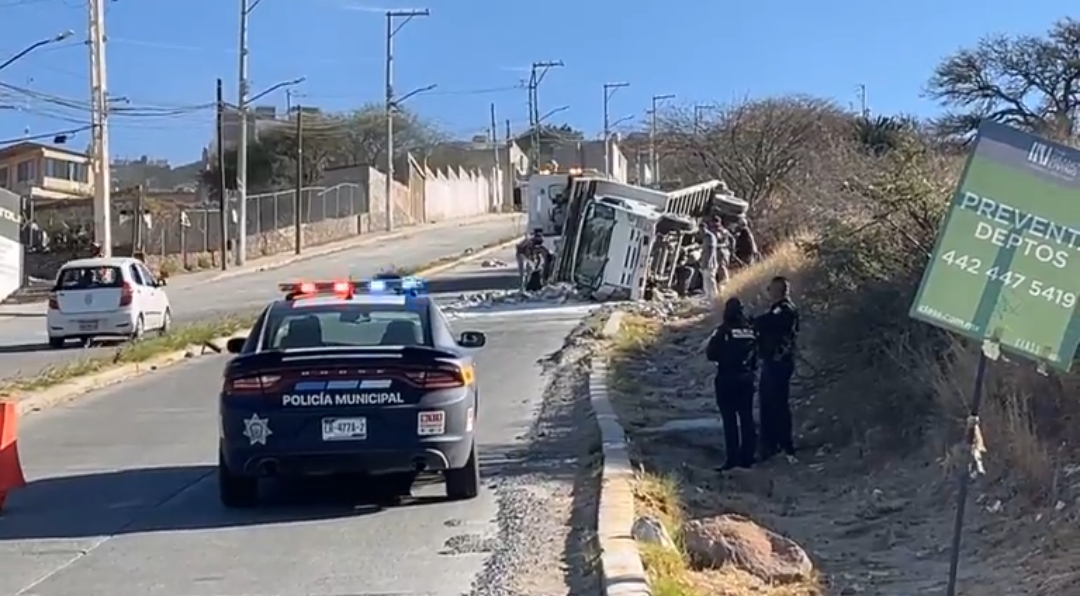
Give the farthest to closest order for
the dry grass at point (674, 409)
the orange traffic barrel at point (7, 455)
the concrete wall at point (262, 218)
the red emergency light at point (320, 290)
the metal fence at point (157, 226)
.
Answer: the concrete wall at point (262, 218), the metal fence at point (157, 226), the red emergency light at point (320, 290), the orange traffic barrel at point (7, 455), the dry grass at point (674, 409)

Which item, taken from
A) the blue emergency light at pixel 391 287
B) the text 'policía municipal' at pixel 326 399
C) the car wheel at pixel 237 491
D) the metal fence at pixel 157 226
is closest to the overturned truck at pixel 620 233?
the blue emergency light at pixel 391 287

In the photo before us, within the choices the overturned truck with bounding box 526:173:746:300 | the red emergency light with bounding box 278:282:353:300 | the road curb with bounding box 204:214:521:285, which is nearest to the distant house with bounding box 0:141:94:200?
the road curb with bounding box 204:214:521:285

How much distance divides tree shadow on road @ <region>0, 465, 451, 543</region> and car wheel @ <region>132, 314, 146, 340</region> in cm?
1730

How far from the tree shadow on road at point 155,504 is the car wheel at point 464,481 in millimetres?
208

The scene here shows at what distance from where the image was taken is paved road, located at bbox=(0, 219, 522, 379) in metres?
29.2

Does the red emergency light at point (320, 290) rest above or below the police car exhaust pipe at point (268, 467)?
above

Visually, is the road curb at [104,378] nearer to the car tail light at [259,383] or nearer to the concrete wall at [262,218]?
the car tail light at [259,383]

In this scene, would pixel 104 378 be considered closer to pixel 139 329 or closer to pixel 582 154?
pixel 139 329

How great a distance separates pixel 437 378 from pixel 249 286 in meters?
43.0

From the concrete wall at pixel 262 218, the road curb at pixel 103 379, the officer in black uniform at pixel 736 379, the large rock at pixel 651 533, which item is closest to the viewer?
the large rock at pixel 651 533

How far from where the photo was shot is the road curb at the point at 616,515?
333 inches

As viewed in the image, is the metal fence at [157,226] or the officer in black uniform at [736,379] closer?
the officer in black uniform at [736,379]

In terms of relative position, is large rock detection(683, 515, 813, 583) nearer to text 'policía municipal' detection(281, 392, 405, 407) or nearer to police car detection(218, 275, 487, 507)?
police car detection(218, 275, 487, 507)

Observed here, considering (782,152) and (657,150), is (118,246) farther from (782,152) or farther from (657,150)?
(782,152)
